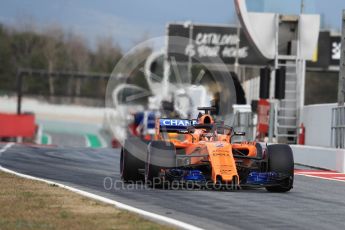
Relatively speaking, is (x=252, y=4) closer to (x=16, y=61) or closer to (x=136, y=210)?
(x=136, y=210)

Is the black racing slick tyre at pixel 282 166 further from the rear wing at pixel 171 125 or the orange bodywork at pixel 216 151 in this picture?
the rear wing at pixel 171 125

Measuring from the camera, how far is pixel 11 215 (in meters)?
9.24

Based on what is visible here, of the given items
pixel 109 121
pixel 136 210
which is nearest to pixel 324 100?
pixel 109 121

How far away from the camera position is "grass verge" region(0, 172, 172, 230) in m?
8.66

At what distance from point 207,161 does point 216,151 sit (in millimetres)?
221

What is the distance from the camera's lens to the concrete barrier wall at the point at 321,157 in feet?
67.5

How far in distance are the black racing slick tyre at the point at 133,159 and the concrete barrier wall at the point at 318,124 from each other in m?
10.9

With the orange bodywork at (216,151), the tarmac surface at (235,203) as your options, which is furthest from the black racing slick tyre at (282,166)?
the orange bodywork at (216,151)

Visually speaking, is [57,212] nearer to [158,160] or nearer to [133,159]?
[158,160]

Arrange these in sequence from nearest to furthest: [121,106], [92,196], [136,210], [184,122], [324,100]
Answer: [136,210] < [92,196] < [184,122] < [121,106] < [324,100]

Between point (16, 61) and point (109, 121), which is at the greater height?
point (16, 61)

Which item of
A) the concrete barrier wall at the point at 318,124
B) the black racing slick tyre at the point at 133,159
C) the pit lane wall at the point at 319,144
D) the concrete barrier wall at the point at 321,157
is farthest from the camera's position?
the concrete barrier wall at the point at 318,124

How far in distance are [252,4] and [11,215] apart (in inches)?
843

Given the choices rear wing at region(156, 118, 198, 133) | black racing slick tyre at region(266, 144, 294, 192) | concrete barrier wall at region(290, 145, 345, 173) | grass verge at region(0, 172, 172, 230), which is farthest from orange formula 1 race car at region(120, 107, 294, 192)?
concrete barrier wall at region(290, 145, 345, 173)
